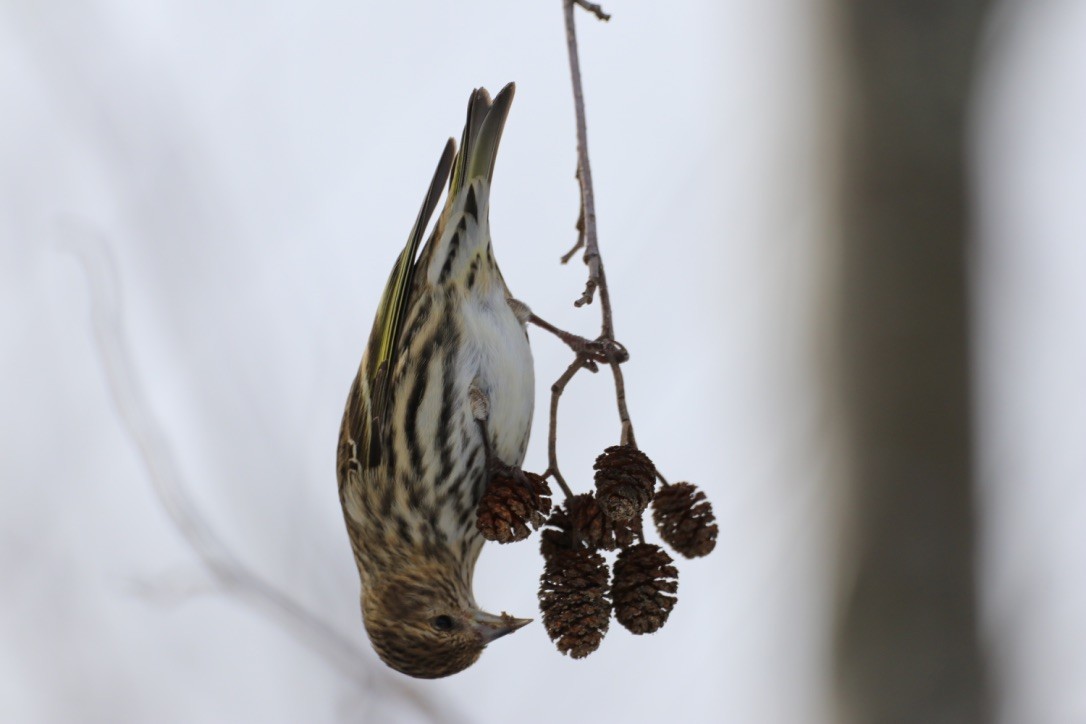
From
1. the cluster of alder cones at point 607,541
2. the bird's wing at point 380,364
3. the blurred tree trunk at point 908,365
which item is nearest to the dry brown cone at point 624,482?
the cluster of alder cones at point 607,541

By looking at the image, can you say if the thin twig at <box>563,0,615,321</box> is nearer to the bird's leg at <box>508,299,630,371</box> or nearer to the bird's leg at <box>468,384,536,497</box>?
the bird's leg at <box>508,299,630,371</box>

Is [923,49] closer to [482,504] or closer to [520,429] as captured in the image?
[520,429]

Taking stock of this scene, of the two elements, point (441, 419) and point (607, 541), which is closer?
point (607, 541)

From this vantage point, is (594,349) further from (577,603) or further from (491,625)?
(491,625)

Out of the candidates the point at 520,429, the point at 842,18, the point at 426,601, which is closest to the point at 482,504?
the point at 520,429

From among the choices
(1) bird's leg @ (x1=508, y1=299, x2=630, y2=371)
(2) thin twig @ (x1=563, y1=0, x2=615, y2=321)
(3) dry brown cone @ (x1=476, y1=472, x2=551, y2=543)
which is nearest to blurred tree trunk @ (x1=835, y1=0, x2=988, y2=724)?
(1) bird's leg @ (x1=508, y1=299, x2=630, y2=371)

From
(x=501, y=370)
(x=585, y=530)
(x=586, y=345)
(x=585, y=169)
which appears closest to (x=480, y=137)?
(x=501, y=370)

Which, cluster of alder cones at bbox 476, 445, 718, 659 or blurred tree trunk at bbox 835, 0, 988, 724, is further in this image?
blurred tree trunk at bbox 835, 0, 988, 724
